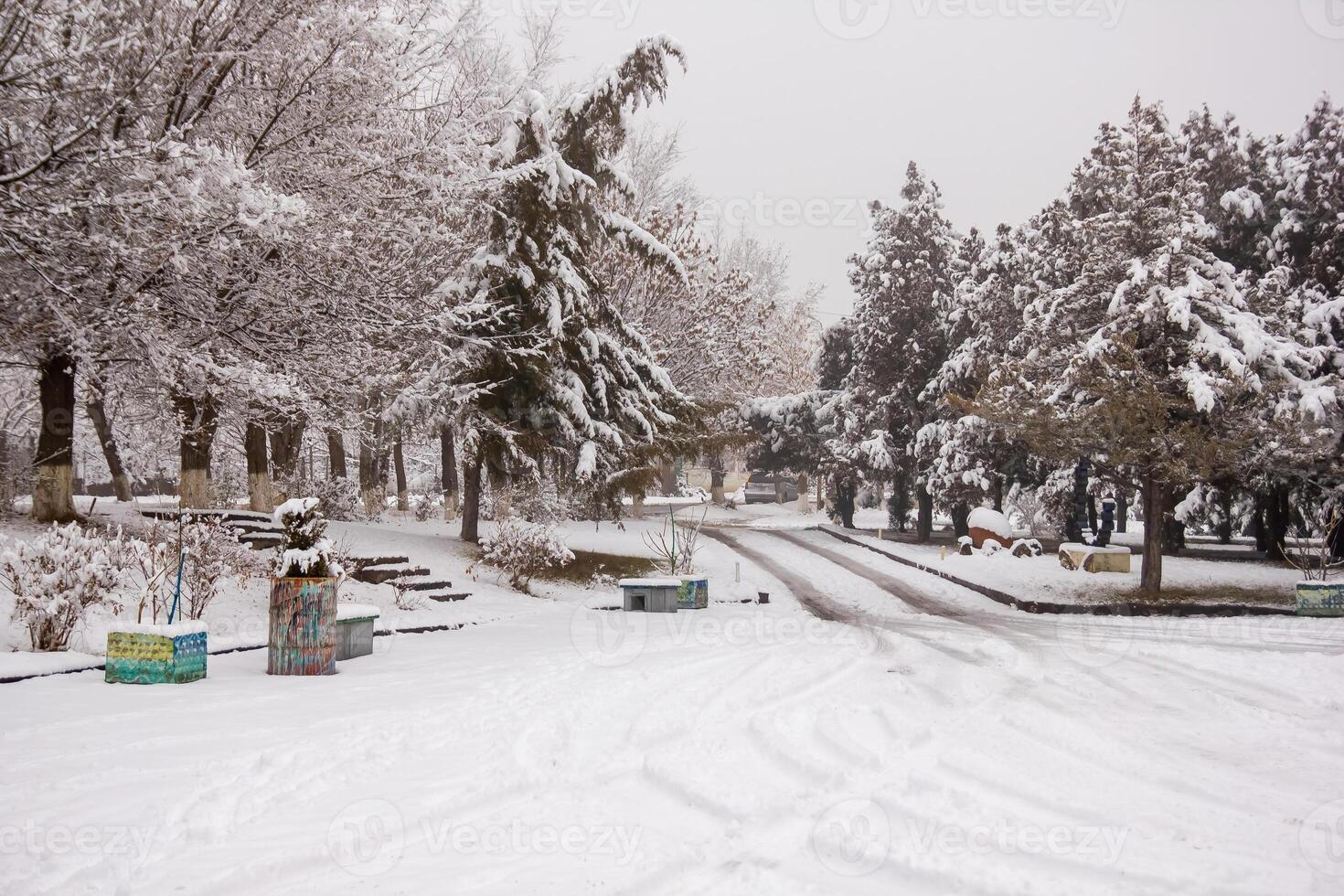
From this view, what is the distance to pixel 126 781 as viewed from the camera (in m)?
5.00

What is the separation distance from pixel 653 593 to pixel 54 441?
941 cm

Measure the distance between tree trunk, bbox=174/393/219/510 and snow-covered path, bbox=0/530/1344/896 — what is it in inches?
279

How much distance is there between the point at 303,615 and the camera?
8.56 m

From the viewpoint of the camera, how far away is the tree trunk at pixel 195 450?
14859mm

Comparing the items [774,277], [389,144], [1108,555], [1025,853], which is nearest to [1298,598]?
[1108,555]

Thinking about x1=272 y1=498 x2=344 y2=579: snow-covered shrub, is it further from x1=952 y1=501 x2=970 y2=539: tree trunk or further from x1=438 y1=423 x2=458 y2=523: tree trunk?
x1=952 y1=501 x2=970 y2=539: tree trunk

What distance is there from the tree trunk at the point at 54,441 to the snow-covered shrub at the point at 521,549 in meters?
6.67

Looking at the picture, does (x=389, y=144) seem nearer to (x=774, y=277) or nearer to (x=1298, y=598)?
(x=1298, y=598)

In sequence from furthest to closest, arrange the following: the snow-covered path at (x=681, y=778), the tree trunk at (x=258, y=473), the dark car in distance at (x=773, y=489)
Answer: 1. the dark car in distance at (x=773, y=489)
2. the tree trunk at (x=258, y=473)
3. the snow-covered path at (x=681, y=778)

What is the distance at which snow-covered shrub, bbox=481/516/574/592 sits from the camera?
54.8ft

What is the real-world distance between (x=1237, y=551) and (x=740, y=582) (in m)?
18.2

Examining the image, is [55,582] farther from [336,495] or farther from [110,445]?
[110,445]

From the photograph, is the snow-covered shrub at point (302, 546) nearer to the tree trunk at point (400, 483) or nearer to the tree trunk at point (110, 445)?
the tree trunk at point (110, 445)

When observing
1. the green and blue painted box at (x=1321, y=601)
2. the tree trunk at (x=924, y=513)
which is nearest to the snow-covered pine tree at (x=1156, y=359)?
the green and blue painted box at (x=1321, y=601)
